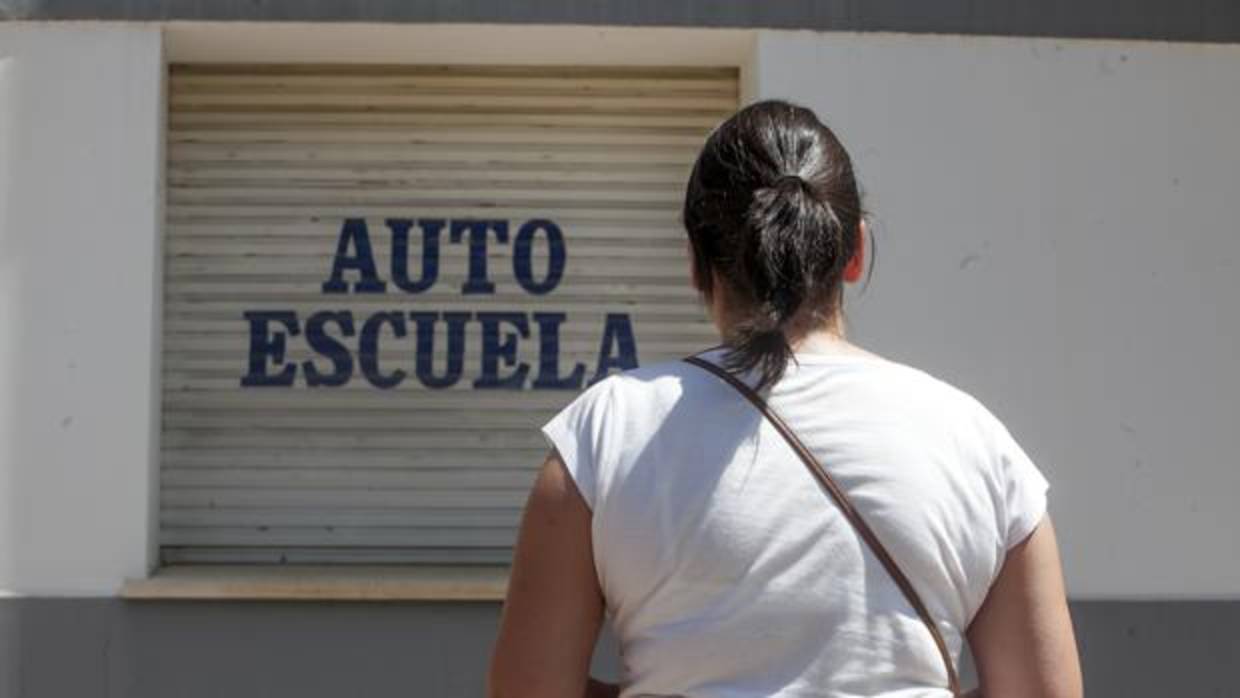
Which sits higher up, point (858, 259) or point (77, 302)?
point (77, 302)

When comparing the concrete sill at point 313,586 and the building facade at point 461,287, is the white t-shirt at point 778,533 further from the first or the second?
the building facade at point 461,287

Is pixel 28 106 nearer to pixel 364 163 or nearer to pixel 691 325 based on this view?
pixel 364 163

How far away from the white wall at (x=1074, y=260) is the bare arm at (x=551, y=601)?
3.95 meters

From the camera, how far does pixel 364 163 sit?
6.55 meters

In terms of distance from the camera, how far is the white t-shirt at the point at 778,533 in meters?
2.15

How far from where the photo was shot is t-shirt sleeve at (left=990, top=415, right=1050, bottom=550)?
2258mm

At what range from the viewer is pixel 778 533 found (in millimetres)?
A: 2152

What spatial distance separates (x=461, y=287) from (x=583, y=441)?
439 cm

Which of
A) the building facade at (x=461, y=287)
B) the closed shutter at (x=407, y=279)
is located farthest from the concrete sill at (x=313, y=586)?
the closed shutter at (x=407, y=279)

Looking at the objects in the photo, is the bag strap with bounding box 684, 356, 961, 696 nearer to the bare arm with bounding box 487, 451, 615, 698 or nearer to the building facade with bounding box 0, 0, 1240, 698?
the bare arm with bounding box 487, 451, 615, 698

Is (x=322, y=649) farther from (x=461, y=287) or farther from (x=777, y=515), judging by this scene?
(x=777, y=515)

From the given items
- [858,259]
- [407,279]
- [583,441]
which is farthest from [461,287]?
[583,441]

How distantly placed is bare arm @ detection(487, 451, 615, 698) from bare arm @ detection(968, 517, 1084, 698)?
0.49 meters

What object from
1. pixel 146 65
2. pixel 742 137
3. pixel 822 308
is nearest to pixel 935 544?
pixel 822 308
